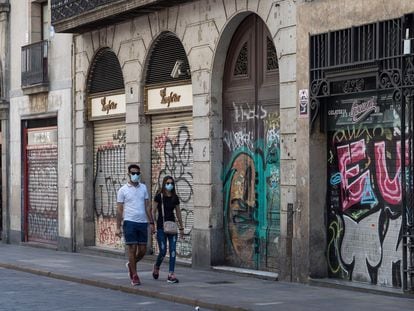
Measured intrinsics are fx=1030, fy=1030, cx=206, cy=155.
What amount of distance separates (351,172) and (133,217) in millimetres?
3745

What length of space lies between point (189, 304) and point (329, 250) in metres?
2.97

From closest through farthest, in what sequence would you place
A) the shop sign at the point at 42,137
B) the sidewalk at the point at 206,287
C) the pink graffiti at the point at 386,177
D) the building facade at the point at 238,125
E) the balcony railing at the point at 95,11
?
the sidewalk at the point at 206,287 → the pink graffiti at the point at 386,177 → the building facade at the point at 238,125 → the balcony railing at the point at 95,11 → the shop sign at the point at 42,137

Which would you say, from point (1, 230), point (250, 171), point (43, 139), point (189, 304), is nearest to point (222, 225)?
point (250, 171)

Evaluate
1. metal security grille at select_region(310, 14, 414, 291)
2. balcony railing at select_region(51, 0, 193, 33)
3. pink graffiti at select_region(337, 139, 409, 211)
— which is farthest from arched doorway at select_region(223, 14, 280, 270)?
balcony railing at select_region(51, 0, 193, 33)

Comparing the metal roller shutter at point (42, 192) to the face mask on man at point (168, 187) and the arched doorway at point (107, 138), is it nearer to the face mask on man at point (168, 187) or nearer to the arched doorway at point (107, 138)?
the arched doorway at point (107, 138)

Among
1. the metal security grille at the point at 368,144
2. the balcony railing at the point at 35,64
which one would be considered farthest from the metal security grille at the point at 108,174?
the metal security grille at the point at 368,144

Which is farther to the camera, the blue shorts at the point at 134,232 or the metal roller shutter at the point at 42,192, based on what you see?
the metal roller shutter at the point at 42,192

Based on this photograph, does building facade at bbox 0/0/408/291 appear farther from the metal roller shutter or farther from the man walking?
the man walking

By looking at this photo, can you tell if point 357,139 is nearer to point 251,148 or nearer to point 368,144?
point 368,144

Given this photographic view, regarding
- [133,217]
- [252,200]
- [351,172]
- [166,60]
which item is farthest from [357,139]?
[166,60]

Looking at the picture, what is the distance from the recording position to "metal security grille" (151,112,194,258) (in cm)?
2094

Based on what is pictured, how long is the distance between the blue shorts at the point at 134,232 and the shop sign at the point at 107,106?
6455 millimetres

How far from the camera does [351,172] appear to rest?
54.3ft

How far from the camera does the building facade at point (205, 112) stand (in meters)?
18.2
